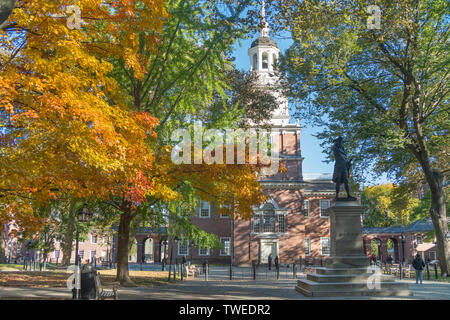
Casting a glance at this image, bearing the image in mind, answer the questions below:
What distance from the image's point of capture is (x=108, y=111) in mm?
10898

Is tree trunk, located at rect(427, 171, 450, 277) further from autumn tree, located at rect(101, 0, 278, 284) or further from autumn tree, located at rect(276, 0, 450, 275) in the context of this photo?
autumn tree, located at rect(101, 0, 278, 284)

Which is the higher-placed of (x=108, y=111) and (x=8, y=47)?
(x=8, y=47)

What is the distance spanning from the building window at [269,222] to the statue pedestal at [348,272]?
30499mm

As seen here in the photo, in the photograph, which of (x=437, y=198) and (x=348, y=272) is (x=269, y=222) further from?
(x=348, y=272)

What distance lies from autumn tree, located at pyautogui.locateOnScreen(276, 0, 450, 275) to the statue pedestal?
26.0ft

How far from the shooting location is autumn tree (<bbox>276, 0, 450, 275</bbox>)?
18.2 m

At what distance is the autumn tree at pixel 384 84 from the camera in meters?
18.2

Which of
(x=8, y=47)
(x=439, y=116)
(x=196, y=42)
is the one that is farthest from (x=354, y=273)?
(x=439, y=116)

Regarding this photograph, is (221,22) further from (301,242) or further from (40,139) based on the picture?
(301,242)

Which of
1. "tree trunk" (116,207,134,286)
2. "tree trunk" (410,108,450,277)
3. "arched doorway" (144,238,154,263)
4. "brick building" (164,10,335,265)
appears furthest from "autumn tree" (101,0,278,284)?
"arched doorway" (144,238,154,263)

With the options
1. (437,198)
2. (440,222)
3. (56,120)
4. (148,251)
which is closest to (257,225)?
(437,198)

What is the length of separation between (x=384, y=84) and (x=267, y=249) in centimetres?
2584

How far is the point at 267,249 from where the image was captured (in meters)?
43.6

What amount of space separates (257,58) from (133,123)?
41382 millimetres
